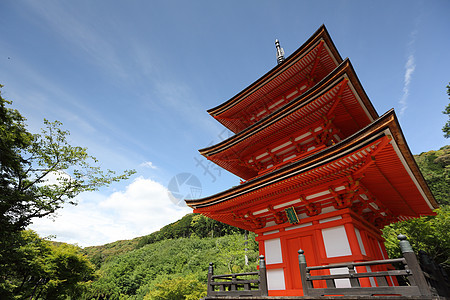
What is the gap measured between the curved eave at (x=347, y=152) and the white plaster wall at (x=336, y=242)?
2232 millimetres

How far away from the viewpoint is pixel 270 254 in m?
7.50

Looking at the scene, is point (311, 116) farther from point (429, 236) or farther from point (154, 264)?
point (154, 264)

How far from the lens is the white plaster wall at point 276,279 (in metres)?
6.84

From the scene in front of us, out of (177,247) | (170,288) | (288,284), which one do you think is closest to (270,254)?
(288,284)

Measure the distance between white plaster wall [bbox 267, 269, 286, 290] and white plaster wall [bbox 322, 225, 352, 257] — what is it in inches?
76.9

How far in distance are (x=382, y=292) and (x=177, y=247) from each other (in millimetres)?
42101

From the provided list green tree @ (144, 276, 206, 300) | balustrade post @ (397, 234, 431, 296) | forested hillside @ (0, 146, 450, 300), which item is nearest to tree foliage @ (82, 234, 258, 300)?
forested hillside @ (0, 146, 450, 300)

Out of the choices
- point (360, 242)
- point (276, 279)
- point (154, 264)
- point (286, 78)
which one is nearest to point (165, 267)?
point (154, 264)

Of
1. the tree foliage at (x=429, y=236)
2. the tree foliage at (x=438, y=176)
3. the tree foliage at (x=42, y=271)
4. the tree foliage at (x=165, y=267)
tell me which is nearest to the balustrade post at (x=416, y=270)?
the tree foliage at (x=429, y=236)

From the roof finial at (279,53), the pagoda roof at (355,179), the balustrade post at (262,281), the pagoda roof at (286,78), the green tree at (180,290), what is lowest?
the green tree at (180,290)

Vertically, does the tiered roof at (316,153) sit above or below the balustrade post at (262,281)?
above

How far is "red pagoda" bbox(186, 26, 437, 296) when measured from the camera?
18.2 ft

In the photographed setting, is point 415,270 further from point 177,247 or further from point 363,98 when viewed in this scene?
point 177,247

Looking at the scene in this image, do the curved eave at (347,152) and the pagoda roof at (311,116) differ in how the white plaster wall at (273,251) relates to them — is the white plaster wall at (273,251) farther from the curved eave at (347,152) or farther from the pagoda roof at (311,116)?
the pagoda roof at (311,116)
